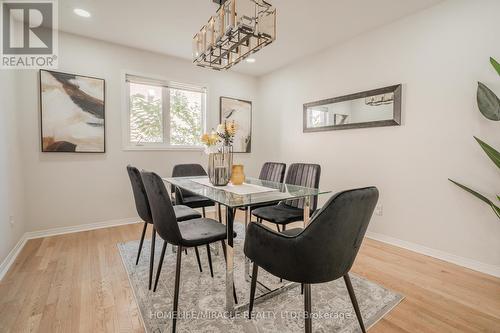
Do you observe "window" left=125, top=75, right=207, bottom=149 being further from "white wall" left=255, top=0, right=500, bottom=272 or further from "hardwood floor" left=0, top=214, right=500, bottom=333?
"white wall" left=255, top=0, right=500, bottom=272

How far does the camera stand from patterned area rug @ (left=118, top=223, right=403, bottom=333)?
146cm

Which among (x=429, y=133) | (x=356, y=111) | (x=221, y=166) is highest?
(x=356, y=111)

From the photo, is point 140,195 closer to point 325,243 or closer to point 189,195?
point 189,195

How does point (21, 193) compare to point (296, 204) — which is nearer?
point (296, 204)

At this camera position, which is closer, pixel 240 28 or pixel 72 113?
pixel 240 28

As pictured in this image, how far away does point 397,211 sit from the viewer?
9.07 ft

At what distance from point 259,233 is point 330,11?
97.6 inches

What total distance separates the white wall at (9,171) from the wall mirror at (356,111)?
3.58 meters

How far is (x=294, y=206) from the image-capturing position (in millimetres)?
2529

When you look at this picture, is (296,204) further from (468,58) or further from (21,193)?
(21,193)

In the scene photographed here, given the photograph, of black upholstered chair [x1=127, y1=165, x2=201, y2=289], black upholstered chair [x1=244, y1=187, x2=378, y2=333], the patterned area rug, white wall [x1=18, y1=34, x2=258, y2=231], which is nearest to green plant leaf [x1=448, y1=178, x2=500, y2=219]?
the patterned area rug

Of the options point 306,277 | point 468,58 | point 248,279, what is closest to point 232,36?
point 306,277

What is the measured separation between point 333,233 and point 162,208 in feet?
3.27

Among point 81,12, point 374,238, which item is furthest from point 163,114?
point 374,238
